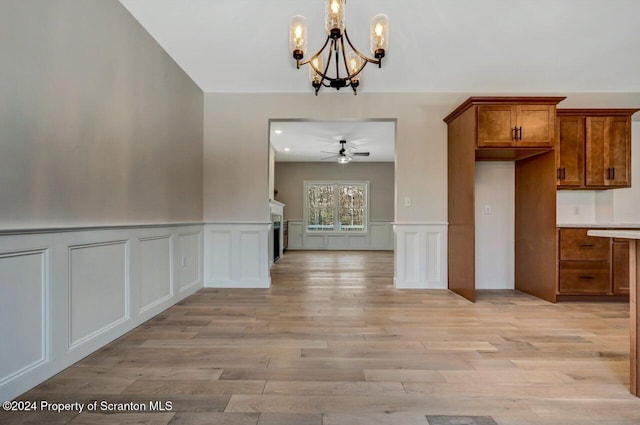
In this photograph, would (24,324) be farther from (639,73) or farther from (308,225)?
(308,225)

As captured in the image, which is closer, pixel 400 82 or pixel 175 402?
pixel 175 402

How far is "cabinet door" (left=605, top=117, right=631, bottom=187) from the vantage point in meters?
3.42

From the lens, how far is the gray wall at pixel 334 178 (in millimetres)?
9109

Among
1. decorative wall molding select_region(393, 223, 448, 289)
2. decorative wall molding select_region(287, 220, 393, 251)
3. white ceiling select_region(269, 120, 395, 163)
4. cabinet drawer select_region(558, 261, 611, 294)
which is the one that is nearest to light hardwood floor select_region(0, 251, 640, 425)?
cabinet drawer select_region(558, 261, 611, 294)

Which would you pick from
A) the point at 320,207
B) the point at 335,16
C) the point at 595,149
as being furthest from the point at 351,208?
the point at 335,16

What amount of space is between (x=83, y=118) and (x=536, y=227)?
4309 mm

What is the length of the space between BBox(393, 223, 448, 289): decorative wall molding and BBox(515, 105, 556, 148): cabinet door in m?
1.30

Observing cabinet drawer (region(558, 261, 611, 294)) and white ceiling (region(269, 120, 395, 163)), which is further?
white ceiling (region(269, 120, 395, 163))

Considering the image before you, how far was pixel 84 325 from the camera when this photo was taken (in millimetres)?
1973

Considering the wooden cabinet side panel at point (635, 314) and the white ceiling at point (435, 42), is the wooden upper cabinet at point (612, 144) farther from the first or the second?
the wooden cabinet side panel at point (635, 314)

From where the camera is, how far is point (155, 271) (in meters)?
2.81

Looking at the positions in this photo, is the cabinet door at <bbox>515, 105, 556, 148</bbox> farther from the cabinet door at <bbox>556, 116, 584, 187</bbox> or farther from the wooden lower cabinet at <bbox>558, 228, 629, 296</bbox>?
the wooden lower cabinet at <bbox>558, 228, 629, 296</bbox>

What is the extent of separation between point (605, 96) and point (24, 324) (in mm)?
5806

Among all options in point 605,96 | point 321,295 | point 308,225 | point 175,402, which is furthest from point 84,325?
point 308,225
